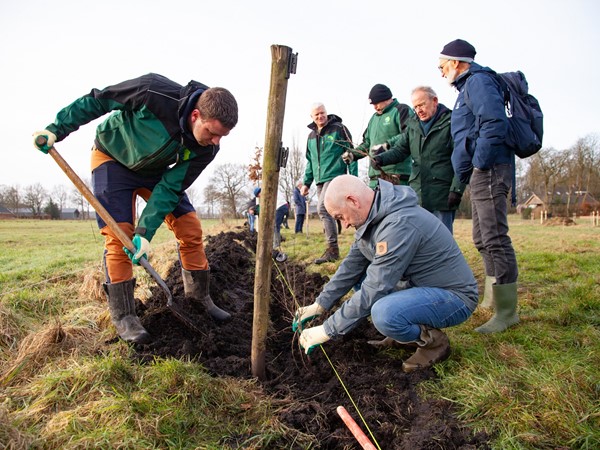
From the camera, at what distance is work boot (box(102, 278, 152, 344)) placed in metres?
3.07

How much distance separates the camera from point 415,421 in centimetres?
224

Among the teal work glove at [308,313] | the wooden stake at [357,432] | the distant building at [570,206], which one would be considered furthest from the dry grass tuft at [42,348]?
the distant building at [570,206]

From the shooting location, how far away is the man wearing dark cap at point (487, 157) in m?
3.23

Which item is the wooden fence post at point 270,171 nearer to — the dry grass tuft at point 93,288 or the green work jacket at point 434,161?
the green work jacket at point 434,161

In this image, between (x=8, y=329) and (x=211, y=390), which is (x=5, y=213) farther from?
(x=211, y=390)

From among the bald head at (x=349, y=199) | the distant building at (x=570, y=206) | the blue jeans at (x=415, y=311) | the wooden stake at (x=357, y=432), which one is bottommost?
the distant building at (x=570, y=206)

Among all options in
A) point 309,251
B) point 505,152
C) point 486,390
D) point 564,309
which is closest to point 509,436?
point 486,390

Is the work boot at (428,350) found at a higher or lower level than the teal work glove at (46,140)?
lower

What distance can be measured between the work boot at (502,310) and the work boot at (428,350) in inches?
27.4

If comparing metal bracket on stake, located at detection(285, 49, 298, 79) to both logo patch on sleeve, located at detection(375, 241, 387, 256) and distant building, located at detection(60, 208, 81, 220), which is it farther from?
distant building, located at detection(60, 208, 81, 220)

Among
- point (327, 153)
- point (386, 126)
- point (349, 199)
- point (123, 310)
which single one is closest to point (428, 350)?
point (349, 199)

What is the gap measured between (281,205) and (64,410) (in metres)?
8.69

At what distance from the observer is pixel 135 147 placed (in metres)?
3.12

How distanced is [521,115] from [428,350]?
2.08 meters
